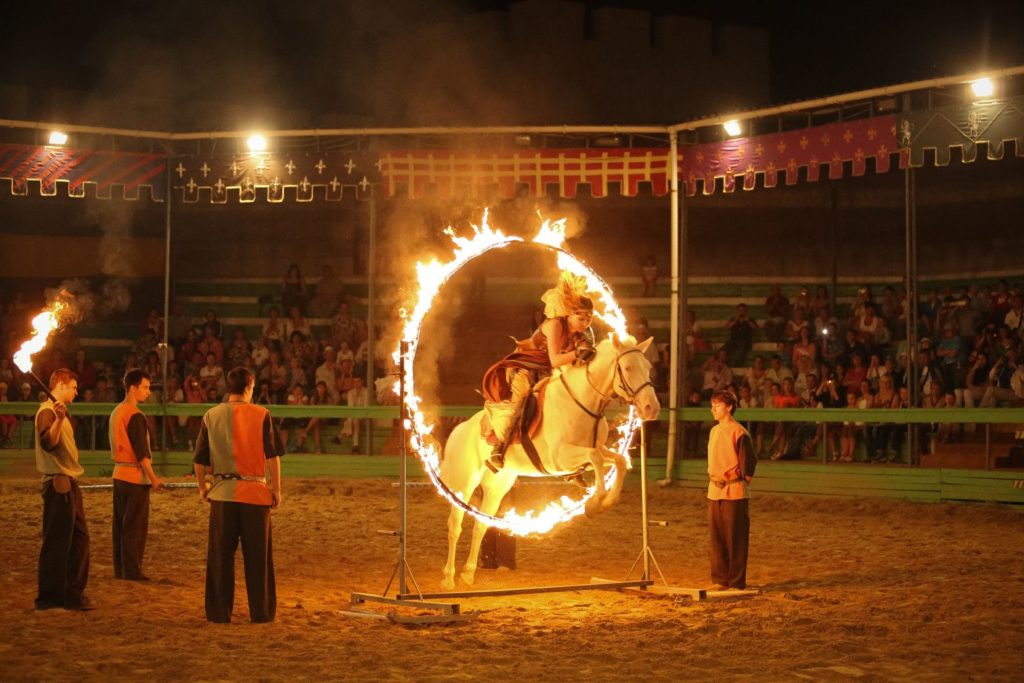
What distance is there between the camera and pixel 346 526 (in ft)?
51.4

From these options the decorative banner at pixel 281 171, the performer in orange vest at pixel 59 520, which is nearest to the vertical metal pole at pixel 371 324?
the decorative banner at pixel 281 171

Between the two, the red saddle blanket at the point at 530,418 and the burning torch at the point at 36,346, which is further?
the red saddle blanket at the point at 530,418

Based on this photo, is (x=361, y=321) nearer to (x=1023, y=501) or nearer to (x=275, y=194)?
(x=275, y=194)

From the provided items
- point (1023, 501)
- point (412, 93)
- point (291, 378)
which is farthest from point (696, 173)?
point (412, 93)

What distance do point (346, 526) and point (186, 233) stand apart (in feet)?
48.8

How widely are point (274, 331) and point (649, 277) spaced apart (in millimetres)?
7225

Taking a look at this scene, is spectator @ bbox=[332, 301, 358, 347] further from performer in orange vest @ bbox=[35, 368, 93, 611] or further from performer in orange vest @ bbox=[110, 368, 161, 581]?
performer in orange vest @ bbox=[35, 368, 93, 611]

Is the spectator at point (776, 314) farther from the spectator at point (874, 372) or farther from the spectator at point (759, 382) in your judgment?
the spectator at point (874, 372)

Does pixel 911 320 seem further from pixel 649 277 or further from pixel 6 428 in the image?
pixel 6 428

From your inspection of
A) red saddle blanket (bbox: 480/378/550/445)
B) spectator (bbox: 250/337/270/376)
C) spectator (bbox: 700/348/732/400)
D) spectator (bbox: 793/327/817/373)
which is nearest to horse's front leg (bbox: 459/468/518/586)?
red saddle blanket (bbox: 480/378/550/445)

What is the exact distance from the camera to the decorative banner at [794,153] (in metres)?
17.7

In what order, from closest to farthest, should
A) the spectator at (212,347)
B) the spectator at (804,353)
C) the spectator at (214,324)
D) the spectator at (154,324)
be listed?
1. the spectator at (804,353)
2. the spectator at (212,347)
3. the spectator at (214,324)
4. the spectator at (154,324)

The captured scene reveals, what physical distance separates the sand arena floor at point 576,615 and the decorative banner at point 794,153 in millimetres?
4956

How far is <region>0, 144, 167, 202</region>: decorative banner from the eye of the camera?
Answer: 20.1 metres
